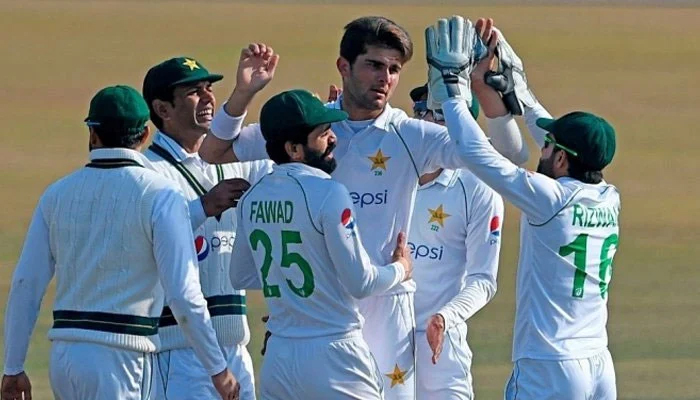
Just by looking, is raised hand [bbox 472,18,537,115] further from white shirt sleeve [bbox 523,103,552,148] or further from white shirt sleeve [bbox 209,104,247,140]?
white shirt sleeve [bbox 209,104,247,140]

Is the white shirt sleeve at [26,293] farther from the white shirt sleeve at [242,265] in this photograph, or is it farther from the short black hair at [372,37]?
the short black hair at [372,37]

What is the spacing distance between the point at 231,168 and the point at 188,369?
833mm

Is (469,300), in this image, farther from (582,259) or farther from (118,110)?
(118,110)

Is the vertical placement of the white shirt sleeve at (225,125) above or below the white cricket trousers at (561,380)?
above

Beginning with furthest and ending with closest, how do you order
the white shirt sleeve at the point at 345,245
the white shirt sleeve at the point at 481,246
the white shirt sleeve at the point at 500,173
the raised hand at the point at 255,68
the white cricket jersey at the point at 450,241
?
the white cricket jersey at the point at 450,241 < the white shirt sleeve at the point at 481,246 < the raised hand at the point at 255,68 < the white shirt sleeve at the point at 500,173 < the white shirt sleeve at the point at 345,245

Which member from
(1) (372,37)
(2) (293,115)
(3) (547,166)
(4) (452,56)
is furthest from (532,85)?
(2) (293,115)

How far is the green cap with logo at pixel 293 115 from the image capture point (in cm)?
494

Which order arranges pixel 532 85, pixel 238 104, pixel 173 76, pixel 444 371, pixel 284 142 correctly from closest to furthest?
1. pixel 284 142
2. pixel 238 104
3. pixel 173 76
4. pixel 444 371
5. pixel 532 85

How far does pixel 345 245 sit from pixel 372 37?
3.03 ft

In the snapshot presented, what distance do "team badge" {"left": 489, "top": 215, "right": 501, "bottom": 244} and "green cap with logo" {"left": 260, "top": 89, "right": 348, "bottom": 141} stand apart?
135cm

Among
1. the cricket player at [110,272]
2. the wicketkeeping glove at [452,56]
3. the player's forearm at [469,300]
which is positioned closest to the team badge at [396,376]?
the player's forearm at [469,300]

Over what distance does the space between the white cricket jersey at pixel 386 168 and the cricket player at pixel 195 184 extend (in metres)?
0.45

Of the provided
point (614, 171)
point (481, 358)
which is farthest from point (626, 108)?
point (481, 358)

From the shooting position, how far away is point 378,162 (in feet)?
17.5
